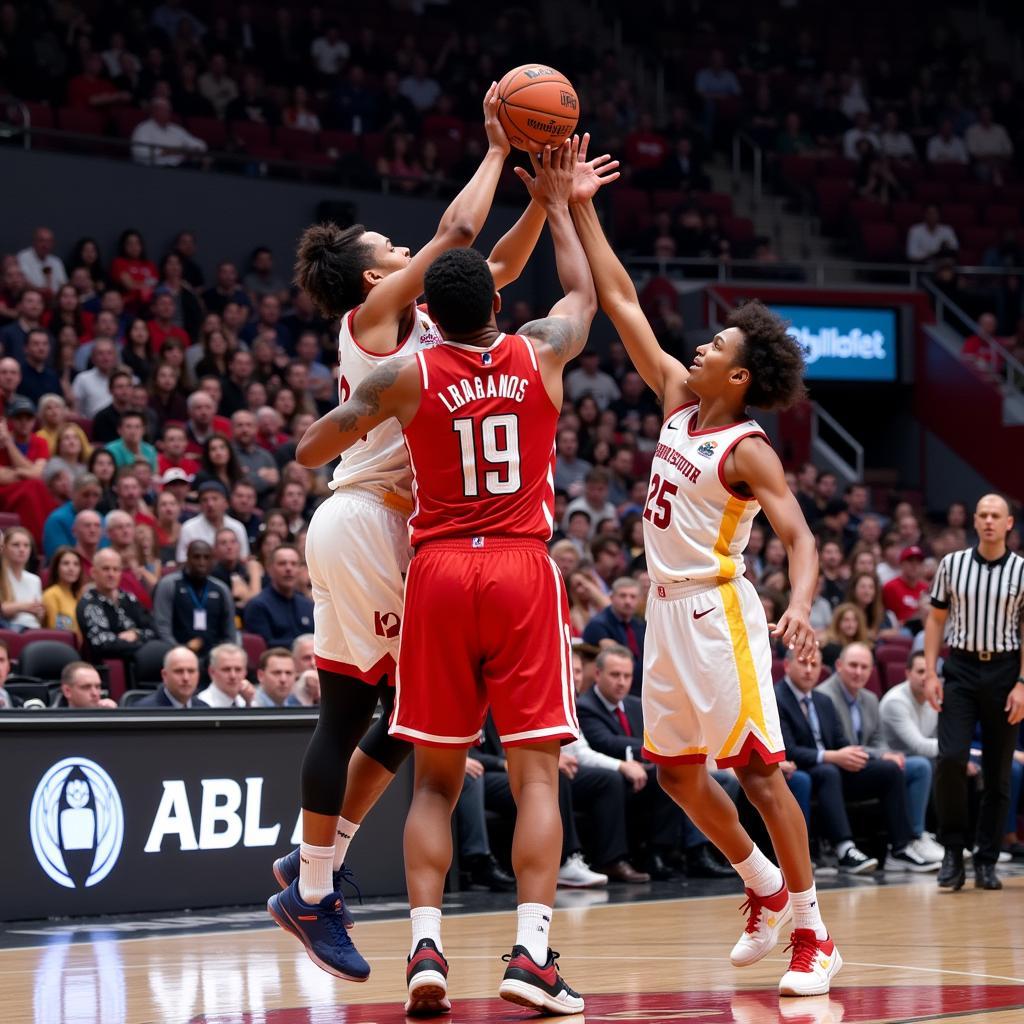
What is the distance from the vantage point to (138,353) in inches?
543

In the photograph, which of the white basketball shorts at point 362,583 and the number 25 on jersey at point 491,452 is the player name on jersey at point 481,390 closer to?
the number 25 on jersey at point 491,452

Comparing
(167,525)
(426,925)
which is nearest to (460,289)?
(426,925)

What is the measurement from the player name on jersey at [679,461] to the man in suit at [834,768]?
4622 mm

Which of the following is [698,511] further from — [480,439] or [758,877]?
[758,877]

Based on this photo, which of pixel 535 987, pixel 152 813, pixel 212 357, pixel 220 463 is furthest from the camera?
pixel 212 357

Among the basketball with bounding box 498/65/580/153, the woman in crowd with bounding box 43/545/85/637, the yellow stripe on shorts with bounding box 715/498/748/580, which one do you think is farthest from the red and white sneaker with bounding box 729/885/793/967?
the woman in crowd with bounding box 43/545/85/637

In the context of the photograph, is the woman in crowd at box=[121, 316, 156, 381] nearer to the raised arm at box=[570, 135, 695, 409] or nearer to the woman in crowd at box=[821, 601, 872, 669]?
the woman in crowd at box=[821, 601, 872, 669]

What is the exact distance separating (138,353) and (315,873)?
353 inches

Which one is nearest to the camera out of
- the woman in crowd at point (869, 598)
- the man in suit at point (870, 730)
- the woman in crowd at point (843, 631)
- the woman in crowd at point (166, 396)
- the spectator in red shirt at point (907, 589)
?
the man in suit at point (870, 730)

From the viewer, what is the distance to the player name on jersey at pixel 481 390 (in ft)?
16.6

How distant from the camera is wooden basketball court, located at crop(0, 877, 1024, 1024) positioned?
509 cm

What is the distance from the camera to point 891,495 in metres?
19.5

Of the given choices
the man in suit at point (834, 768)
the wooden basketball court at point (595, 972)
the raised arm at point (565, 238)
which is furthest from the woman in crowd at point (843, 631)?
the raised arm at point (565, 238)

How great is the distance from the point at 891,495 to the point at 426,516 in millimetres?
15034
